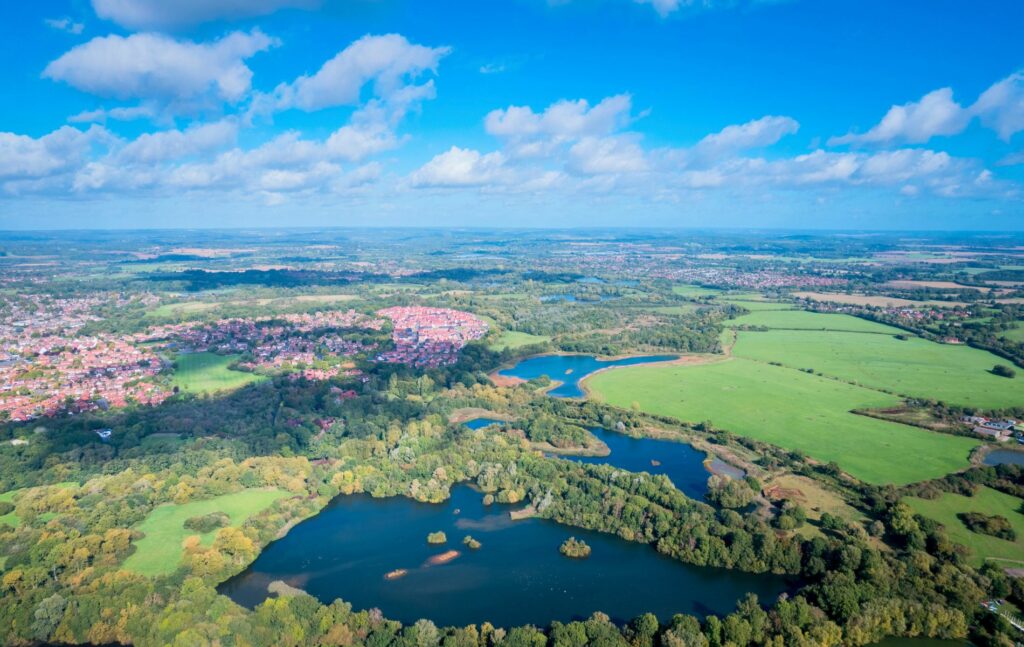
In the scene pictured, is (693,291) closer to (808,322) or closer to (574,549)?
(808,322)

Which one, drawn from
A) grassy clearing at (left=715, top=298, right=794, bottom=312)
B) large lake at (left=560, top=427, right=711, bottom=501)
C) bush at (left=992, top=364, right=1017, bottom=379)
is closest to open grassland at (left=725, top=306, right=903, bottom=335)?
grassy clearing at (left=715, top=298, right=794, bottom=312)

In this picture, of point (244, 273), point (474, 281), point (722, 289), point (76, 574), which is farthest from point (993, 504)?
point (244, 273)

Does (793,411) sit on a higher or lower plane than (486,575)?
higher

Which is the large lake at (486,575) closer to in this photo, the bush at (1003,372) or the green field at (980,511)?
the green field at (980,511)

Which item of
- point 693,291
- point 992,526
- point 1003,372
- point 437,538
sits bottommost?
Answer: point 437,538

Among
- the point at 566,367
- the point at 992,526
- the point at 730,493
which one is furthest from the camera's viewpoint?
the point at 566,367

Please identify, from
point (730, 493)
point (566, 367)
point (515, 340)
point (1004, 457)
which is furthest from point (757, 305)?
point (730, 493)

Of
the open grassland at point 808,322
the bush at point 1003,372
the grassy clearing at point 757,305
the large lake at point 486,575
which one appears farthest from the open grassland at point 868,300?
the large lake at point 486,575
